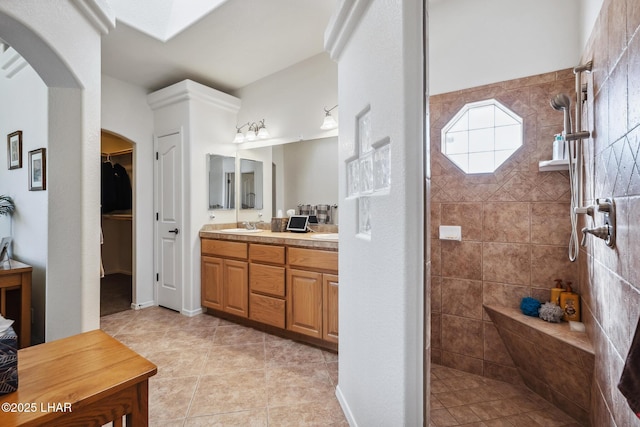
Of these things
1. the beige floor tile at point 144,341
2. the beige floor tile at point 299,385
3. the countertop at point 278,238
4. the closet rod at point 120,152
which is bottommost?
the beige floor tile at point 299,385

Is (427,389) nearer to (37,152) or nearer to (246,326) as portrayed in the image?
(246,326)

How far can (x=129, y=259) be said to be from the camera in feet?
17.7

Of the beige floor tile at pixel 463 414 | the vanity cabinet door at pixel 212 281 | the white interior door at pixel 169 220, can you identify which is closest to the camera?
the beige floor tile at pixel 463 414

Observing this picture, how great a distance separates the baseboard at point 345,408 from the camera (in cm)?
154

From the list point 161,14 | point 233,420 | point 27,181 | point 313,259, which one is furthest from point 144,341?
point 161,14

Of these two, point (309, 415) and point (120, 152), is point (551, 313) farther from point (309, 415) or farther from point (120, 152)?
point (120, 152)

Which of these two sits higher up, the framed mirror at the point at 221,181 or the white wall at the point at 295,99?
the white wall at the point at 295,99

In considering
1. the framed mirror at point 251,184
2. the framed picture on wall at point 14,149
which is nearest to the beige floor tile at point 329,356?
the framed mirror at point 251,184

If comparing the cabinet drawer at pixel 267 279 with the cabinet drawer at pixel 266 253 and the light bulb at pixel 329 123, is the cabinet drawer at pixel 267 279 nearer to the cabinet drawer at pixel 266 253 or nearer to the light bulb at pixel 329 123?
the cabinet drawer at pixel 266 253

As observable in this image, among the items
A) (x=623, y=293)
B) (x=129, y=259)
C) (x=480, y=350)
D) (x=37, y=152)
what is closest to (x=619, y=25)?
(x=623, y=293)

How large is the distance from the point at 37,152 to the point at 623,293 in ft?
12.6

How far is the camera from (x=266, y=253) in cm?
274

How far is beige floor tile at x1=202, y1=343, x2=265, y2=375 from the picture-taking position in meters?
2.18

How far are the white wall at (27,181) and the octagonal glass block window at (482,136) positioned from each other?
3.20m
